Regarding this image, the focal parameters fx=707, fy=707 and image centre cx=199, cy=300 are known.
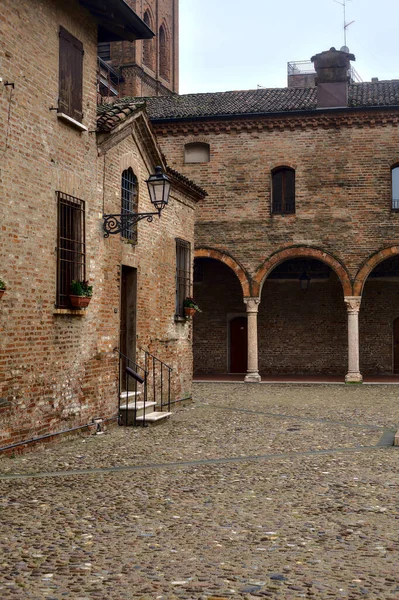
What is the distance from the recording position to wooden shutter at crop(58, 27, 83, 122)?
10.0 m

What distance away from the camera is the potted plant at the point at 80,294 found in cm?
998

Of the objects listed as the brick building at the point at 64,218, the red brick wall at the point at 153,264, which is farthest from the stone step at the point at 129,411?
the red brick wall at the point at 153,264

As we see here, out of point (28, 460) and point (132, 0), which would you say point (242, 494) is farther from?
point (132, 0)

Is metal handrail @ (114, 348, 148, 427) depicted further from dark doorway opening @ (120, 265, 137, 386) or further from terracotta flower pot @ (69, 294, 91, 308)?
terracotta flower pot @ (69, 294, 91, 308)

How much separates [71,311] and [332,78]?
638 inches

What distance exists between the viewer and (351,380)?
72.0 feet

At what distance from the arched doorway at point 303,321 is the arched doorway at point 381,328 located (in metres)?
0.73

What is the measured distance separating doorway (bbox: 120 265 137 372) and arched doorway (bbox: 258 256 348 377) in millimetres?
13437

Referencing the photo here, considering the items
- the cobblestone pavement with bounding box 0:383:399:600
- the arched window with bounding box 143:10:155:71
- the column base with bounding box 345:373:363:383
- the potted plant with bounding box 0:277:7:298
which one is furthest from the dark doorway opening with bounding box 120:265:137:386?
the arched window with bounding box 143:10:155:71

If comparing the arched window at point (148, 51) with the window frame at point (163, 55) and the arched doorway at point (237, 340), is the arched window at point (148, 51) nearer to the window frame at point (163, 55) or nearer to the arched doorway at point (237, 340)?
the window frame at point (163, 55)

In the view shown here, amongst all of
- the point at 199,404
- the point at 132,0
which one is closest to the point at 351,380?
the point at 199,404

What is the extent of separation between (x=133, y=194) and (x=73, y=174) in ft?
8.71

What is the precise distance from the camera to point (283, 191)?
74.8ft

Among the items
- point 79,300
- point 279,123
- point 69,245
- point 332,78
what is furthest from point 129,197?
point 332,78
